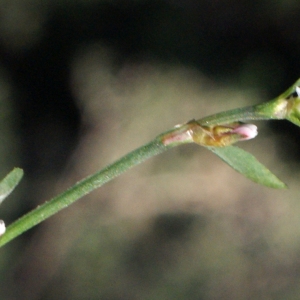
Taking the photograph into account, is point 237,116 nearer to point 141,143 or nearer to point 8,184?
point 8,184

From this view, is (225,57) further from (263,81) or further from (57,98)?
(57,98)

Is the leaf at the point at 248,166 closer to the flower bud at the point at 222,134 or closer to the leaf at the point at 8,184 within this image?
the flower bud at the point at 222,134

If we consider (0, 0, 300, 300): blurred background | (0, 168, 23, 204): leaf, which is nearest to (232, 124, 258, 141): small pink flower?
(0, 168, 23, 204): leaf

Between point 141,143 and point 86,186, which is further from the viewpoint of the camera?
point 141,143

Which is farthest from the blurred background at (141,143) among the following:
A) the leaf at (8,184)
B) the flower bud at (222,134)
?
the flower bud at (222,134)

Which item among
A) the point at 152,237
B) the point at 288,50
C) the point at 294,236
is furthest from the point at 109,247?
the point at 288,50

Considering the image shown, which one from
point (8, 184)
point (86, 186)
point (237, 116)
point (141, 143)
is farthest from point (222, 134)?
point (141, 143)
